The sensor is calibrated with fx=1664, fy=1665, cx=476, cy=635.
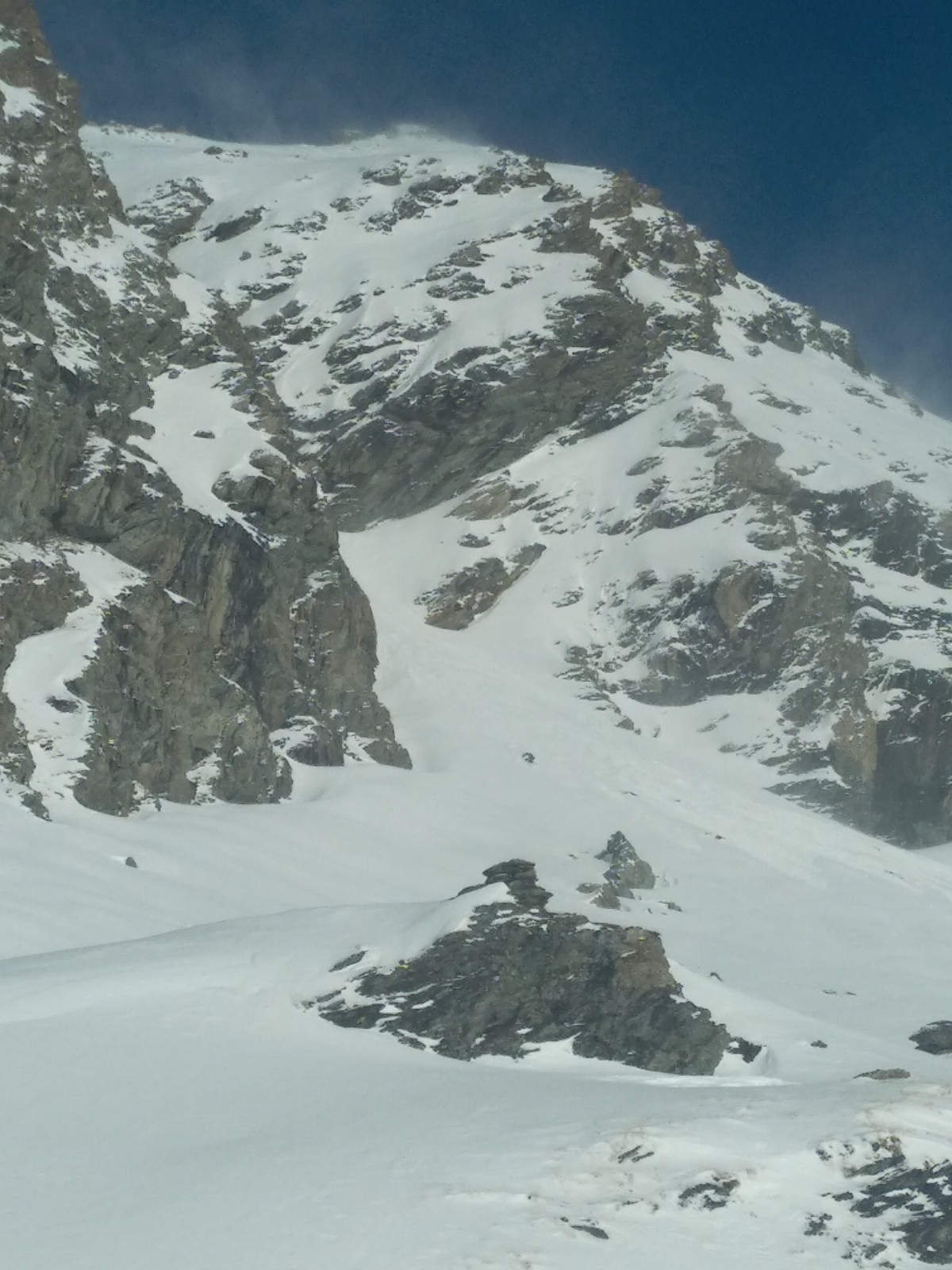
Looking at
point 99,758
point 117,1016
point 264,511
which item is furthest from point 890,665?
point 117,1016

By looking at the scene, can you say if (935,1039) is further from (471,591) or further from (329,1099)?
(471,591)

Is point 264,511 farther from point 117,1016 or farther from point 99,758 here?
point 117,1016

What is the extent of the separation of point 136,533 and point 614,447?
48.3 meters

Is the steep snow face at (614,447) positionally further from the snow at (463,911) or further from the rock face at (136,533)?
the rock face at (136,533)

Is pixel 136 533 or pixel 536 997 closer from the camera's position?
pixel 536 997

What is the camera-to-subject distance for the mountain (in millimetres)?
15836

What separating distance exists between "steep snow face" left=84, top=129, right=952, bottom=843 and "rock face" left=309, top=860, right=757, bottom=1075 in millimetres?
48723

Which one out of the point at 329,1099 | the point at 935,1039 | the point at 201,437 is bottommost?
the point at 329,1099

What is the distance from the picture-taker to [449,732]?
65500mm

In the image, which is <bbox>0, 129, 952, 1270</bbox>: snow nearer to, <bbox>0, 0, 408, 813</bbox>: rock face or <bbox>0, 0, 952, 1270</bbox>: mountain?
<bbox>0, 0, 952, 1270</bbox>: mountain

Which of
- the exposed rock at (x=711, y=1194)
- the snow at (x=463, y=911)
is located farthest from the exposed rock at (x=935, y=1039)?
the exposed rock at (x=711, y=1194)

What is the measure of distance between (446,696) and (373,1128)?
5279cm

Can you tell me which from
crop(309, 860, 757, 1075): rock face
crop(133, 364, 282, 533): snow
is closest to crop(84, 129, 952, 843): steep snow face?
crop(133, 364, 282, 533): snow

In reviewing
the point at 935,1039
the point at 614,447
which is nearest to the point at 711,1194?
the point at 935,1039
